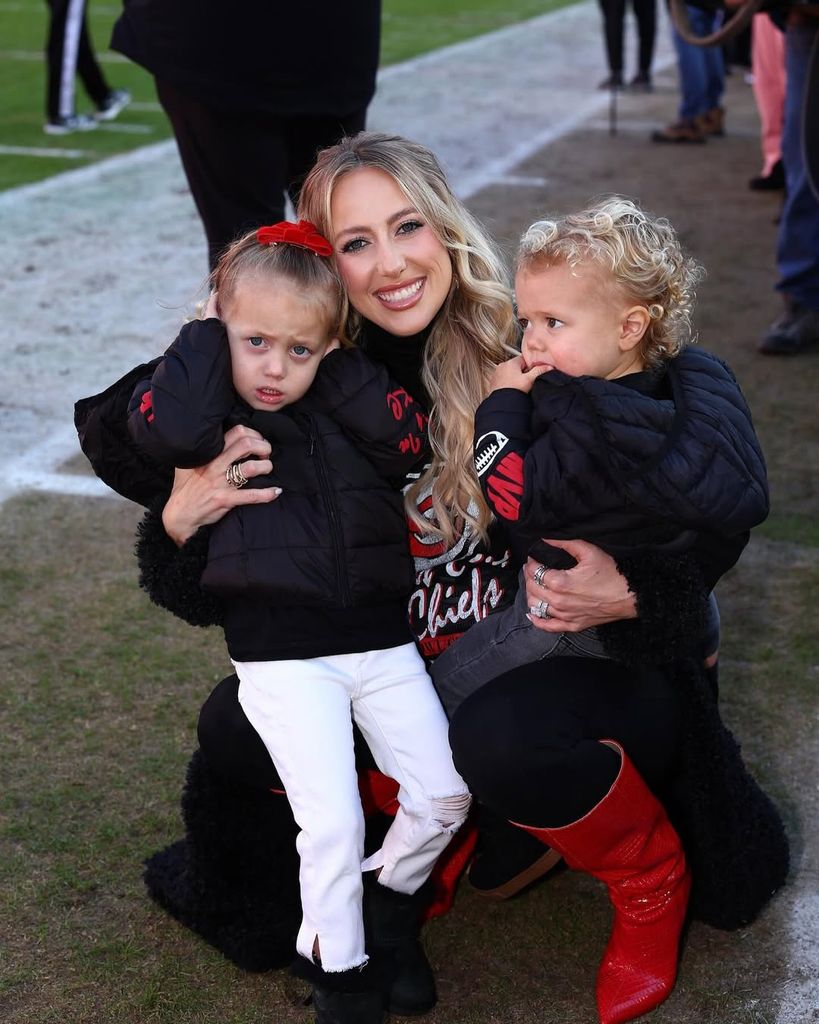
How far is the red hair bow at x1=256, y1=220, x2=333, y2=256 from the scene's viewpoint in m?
2.35

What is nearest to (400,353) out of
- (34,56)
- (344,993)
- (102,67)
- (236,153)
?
(344,993)

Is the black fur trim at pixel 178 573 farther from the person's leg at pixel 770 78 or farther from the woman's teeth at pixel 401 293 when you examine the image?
the person's leg at pixel 770 78

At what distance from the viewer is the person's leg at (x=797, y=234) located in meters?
5.27

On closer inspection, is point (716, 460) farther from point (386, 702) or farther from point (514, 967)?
point (514, 967)

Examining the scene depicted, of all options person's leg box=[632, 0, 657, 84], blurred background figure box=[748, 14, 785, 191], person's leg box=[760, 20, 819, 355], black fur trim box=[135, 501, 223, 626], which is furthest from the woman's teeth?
person's leg box=[632, 0, 657, 84]

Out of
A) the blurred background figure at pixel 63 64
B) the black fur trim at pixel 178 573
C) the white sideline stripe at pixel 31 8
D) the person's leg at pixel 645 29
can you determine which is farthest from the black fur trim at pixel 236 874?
the white sideline stripe at pixel 31 8

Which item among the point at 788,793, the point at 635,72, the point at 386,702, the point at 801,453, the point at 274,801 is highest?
the point at 386,702

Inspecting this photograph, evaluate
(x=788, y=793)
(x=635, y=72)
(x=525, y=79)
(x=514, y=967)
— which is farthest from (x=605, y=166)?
(x=514, y=967)

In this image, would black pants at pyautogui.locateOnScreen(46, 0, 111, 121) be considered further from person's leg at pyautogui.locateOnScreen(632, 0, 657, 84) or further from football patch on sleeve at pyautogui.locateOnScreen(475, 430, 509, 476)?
football patch on sleeve at pyautogui.locateOnScreen(475, 430, 509, 476)

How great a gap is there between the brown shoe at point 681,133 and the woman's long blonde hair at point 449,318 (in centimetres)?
711

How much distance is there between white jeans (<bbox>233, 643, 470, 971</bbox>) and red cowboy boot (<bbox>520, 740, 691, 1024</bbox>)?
0.19 metres

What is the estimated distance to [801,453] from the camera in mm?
4438

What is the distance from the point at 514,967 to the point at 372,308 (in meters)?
1.16

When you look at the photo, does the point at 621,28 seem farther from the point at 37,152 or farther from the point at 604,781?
the point at 604,781
